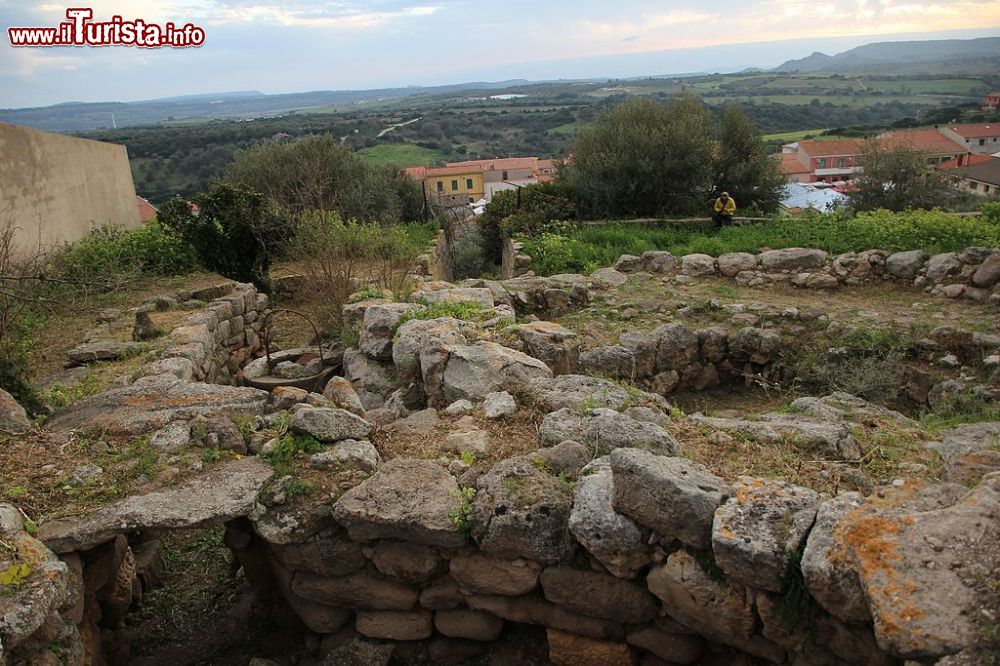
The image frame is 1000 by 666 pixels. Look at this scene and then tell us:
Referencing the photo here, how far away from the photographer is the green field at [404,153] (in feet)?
207

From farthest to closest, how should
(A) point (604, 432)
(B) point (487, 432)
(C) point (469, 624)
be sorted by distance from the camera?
(B) point (487, 432) → (A) point (604, 432) → (C) point (469, 624)

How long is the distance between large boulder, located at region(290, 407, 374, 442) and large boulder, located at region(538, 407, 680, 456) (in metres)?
1.11

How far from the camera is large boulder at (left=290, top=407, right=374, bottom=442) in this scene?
13.5 feet

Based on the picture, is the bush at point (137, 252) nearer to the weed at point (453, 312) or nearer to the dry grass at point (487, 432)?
the weed at point (453, 312)

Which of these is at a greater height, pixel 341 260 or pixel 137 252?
pixel 137 252

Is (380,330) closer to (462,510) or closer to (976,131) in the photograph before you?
(462,510)

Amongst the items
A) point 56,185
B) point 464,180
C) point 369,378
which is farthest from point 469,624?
point 464,180

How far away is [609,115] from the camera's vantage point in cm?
1600

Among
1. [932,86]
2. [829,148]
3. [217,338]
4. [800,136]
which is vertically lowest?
[217,338]

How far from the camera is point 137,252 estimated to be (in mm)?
10953

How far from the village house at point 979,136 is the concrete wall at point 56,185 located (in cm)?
6585

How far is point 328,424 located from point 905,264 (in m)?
8.41

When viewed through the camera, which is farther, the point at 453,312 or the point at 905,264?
the point at 905,264

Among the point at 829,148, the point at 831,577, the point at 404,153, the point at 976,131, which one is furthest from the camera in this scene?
the point at 404,153
